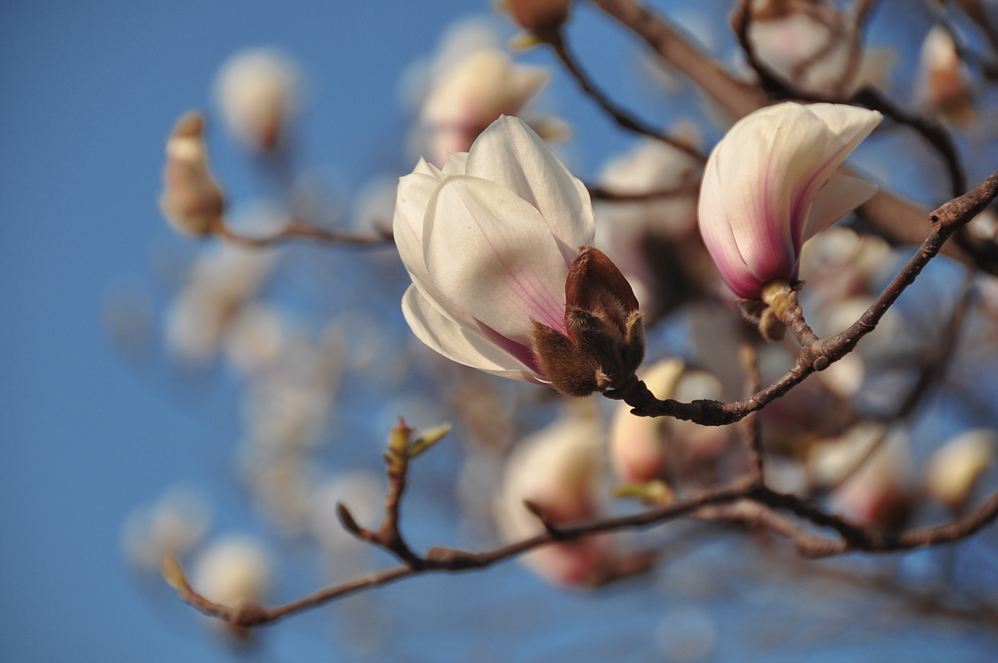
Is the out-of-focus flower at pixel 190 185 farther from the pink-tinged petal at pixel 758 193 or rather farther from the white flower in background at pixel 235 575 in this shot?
the white flower in background at pixel 235 575

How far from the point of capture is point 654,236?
107 centimetres

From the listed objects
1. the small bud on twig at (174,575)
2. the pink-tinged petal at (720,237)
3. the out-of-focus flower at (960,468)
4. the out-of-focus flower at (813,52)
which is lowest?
the out-of-focus flower at (960,468)

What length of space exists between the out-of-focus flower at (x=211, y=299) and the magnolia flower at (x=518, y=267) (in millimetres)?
2546

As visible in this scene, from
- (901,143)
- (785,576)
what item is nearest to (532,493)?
(785,576)

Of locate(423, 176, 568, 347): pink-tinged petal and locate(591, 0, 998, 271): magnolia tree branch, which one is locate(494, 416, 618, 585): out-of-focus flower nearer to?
locate(591, 0, 998, 271): magnolia tree branch

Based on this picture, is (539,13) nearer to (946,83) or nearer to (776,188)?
(776,188)

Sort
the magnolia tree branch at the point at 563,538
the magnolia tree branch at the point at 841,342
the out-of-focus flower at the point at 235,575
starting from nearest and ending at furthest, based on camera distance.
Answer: the magnolia tree branch at the point at 841,342
the magnolia tree branch at the point at 563,538
the out-of-focus flower at the point at 235,575

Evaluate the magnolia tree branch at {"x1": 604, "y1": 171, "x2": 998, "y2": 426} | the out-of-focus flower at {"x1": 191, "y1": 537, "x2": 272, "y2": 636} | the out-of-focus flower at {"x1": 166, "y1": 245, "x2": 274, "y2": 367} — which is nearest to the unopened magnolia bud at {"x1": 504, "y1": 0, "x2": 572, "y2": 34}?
the magnolia tree branch at {"x1": 604, "y1": 171, "x2": 998, "y2": 426}

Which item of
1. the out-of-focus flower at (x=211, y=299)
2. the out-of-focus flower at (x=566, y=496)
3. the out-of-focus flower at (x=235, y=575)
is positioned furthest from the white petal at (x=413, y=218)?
Answer: the out-of-focus flower at (x=211, y=299)

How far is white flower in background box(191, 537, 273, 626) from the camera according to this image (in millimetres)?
1958

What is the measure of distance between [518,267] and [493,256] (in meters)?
0.02

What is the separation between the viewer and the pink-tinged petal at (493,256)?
0.42 m

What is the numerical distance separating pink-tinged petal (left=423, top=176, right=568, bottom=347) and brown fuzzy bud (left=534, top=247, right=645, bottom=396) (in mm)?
17

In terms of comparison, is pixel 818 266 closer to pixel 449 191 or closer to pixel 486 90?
pixel 486 90
